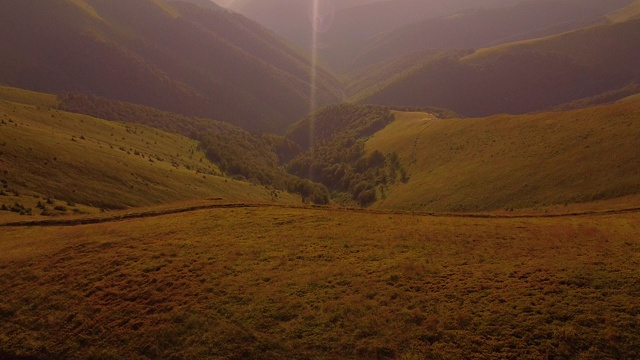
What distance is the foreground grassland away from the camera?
22.3 m

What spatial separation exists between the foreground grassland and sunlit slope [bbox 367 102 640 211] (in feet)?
97.2

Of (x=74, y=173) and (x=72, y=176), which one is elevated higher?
(x=74, y=173)

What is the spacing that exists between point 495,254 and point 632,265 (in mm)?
9028

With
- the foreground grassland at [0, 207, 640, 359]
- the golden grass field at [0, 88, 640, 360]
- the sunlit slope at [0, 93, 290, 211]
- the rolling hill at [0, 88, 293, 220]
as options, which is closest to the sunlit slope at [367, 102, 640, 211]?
the golden grass field at [0, 88, 640, 360]

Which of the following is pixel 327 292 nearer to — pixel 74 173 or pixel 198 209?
pixel 198 209

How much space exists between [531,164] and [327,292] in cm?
6905

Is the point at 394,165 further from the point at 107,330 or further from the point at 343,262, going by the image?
the point at 107,330

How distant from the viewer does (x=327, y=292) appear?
27.5 meters

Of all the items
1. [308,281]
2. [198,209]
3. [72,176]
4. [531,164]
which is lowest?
[308,281]

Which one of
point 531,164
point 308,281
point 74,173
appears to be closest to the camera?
point 308,281

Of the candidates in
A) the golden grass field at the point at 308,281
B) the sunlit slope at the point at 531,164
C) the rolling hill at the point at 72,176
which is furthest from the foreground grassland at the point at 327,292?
the sunlit slope at the point at 531,164

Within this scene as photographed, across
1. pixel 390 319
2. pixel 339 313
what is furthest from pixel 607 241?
pixel 339 313

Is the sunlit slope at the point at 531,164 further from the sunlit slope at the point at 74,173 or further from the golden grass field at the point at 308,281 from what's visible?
the sunlit slope at the point at 74,173

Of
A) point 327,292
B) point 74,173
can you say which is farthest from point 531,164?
point 74,173
